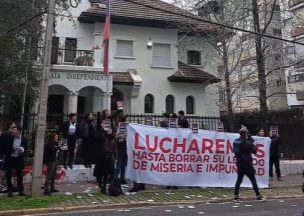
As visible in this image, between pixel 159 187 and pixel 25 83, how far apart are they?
7.21m

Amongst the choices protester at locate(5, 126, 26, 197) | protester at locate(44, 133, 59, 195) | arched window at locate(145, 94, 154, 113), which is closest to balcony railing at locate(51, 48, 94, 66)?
arched window at locate(145, 94, 154, 113)

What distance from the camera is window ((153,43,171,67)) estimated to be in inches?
1031

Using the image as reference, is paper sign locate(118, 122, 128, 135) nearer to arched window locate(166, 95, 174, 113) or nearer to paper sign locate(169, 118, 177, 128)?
paper sign locate(169, 118, 177, 128)

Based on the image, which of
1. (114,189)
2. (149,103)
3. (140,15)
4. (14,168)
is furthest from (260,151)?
(140,15)

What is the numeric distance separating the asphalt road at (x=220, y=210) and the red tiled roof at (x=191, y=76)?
1535cm

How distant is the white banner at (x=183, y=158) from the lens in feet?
41.1

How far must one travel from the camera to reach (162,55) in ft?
86.5

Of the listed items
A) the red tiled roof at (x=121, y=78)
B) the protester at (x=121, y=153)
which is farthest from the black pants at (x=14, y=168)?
the red tiled roof at (x=121, y=78)

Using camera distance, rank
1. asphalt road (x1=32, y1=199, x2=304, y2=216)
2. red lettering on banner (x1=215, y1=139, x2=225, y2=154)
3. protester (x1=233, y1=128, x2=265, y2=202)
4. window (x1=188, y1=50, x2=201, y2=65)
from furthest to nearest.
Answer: window (x1=188, y1=50, x2=201, y2=65) < red lettering on banner (x1=215, y1=139, x2=225, y2=154) < protester (x1=233, y1=128, x2=265, y2=202) < asphalt road (x1=32, y1=199, x2=304, y2=216)

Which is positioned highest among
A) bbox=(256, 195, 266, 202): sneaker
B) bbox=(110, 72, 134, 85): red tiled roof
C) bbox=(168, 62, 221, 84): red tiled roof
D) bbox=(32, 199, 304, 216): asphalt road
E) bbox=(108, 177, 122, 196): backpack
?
bbox=(168, 62, 221, 84): red tiled roof

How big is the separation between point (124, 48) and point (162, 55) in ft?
8.02

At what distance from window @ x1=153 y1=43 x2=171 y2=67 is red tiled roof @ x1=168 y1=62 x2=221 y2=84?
36.1 inches

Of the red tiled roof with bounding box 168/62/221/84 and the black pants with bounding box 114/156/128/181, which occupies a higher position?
the red tiled roof with bounding box 168/62/221/84

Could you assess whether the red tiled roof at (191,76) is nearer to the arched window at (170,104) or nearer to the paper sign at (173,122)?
the arched window at (170,104)
